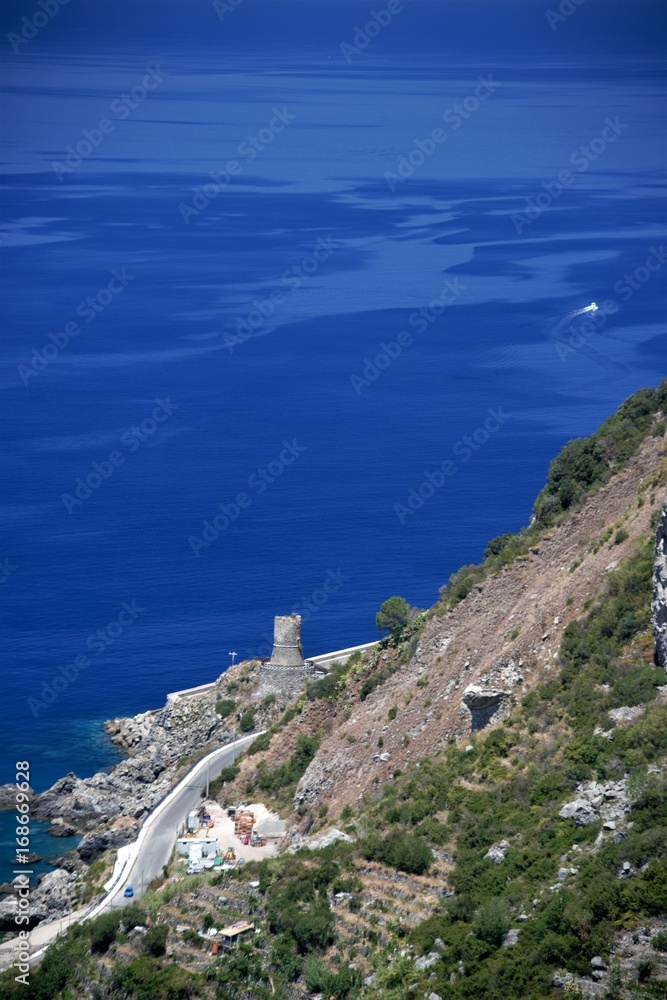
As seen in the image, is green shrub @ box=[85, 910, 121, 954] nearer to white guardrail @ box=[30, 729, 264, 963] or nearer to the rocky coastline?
white guardrail @ box=[30, 729, 264, 963]

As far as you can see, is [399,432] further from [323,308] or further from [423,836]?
[423,836]

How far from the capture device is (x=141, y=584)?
73.6 m
